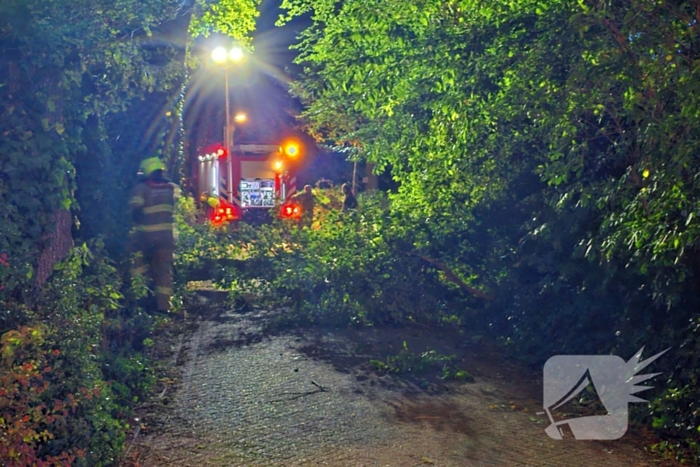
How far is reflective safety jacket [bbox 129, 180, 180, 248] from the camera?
10.8 m

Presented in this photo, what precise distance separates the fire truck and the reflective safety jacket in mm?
17182

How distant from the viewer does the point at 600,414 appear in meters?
6.96

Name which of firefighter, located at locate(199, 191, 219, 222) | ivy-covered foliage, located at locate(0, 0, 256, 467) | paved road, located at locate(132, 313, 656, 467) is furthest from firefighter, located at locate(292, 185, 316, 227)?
paved road, located at locate(132, 313, 656, 467)

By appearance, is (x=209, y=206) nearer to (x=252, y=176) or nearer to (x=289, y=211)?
(x=252, y=176)

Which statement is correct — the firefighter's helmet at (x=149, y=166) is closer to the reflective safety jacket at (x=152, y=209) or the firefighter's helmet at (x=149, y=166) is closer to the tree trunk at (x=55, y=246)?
the reflective safety jacket at (x=152, y=209)

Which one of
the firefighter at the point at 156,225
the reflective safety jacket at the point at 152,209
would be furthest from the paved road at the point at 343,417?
the reflective safety jacket at the point at 152,209

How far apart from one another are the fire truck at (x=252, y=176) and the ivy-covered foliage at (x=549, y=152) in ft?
60.7

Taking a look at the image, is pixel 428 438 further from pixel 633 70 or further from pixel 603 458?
pixel 633 70

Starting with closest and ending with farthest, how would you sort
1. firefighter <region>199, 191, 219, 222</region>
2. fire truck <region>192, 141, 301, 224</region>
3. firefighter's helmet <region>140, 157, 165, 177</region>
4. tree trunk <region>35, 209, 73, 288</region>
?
tree trunk <region>35, 209, 73, 288</region>, firefighter's helmet <region>140, 157, 165, 177</region>, firefighter <region>199, 191, 219, 222</region>, fire truck <region>192, 141, 301, 224</region>

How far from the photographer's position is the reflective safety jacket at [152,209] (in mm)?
10812

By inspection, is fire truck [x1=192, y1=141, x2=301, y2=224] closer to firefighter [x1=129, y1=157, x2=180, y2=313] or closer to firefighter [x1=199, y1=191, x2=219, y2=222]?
firefighter [x1=199, y1=191, x2=219, y2=222]

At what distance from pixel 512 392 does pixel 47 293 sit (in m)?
4.27

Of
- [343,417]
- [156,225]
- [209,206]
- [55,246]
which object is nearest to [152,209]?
[156,225]

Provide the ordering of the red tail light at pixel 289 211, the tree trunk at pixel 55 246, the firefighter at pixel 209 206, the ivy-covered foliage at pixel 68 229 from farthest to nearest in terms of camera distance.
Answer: the firefighter at pixel 209 206 → the red tail light at pixel 289 211 → the tree trunk at pixel 55 246 → the ivy-covered foliage at pixel 68 229
